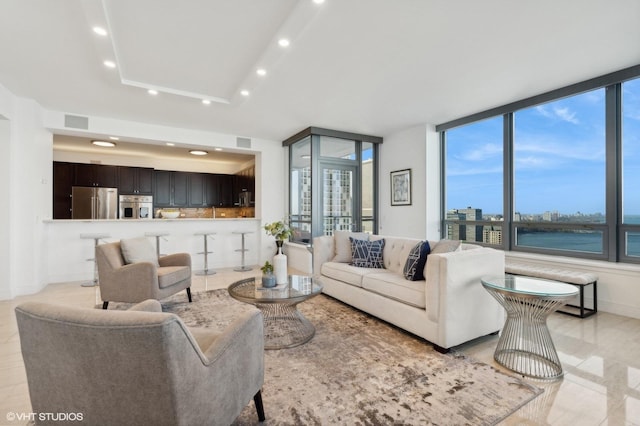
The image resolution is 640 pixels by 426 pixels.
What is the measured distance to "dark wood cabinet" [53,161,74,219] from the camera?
6.85 metres

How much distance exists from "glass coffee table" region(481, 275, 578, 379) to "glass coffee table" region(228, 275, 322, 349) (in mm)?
1536

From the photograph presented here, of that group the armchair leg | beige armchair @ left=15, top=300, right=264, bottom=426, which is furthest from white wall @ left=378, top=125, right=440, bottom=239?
beige armchair @ left=15, top=300, right=264, bottom=426

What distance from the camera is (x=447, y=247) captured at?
10.0 feet

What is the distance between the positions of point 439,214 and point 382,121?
1993 millimetres

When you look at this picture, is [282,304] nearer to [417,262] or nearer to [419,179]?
[417,262]

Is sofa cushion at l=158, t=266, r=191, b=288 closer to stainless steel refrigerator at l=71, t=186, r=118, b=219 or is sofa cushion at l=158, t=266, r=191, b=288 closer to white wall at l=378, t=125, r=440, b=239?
white wall at l=378, t=125, r=440, b=239

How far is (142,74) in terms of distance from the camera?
3.54 metres

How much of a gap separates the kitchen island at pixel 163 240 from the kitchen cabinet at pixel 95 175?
2.46 meters

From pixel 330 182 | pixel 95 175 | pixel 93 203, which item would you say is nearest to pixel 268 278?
pixel 330 182

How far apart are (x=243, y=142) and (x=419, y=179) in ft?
11.5

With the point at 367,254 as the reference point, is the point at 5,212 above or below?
above

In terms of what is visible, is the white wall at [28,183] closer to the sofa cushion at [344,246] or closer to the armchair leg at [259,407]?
the sofa cushion at [344,246]

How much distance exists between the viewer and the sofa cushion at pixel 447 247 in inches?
119

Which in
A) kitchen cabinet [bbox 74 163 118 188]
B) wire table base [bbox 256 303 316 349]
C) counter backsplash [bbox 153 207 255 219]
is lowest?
wire table base [bbox 256 303 316 349]
